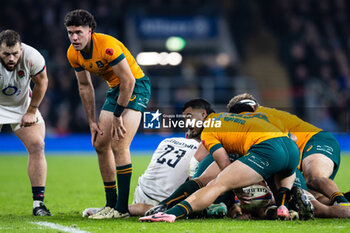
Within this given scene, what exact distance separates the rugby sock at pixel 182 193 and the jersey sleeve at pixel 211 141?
433 mm

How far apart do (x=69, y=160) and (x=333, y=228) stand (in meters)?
10.1

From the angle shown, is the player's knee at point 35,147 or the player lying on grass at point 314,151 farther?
the player's knee at point 35,147

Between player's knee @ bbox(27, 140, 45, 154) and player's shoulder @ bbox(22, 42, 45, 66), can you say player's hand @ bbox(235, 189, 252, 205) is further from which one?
player's shoulder @ bbox(22, 42, 45, 66)

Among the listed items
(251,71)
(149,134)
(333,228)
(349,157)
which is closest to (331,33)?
(251,71)

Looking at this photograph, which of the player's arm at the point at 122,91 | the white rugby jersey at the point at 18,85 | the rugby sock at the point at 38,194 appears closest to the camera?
the player's arm at the point at 122,91

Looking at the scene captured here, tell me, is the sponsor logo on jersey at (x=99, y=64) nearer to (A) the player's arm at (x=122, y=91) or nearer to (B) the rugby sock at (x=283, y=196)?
(A) the player's arm at (x=122, y=91)

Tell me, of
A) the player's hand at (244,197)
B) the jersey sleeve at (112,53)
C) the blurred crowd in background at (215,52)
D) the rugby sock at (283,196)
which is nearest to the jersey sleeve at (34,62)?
the jersey sleeve at (112,53)

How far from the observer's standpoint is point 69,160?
1409 centimetres

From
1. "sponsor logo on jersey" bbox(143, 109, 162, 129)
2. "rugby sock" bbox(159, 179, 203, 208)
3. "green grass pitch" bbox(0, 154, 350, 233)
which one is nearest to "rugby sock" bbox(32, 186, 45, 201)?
"green grass pitch" bbox(0, 154, 350, 233)

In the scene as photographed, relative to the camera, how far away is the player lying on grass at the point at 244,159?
507 cm

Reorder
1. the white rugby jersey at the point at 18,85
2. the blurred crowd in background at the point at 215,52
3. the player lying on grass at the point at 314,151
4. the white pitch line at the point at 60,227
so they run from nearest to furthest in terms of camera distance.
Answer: the white pitch line at the point at 60,227, the player lying on grass at the point at 314,151, the white rugby jersey at the point at 18,85, the blurred crowd in background at the point at 215,52

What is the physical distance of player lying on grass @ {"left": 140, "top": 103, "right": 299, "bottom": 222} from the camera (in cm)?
507

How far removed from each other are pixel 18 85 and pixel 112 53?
1284 mm

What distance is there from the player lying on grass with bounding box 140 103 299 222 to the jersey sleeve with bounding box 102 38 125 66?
1.05 meters
